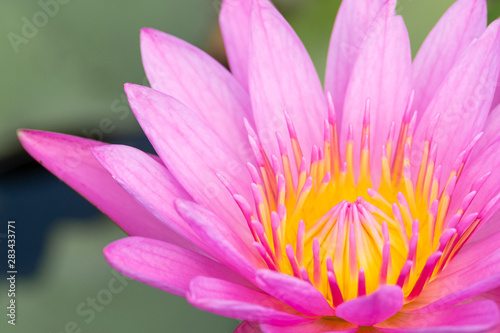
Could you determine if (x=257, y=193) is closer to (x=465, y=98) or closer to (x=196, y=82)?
(x=196, y=82)

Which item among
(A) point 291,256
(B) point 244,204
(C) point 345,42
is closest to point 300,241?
(A) point 291,256

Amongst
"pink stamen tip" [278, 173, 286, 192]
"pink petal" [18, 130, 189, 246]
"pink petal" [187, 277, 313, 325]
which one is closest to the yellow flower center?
"pink stamen tip" [278, 173, 286, 192]

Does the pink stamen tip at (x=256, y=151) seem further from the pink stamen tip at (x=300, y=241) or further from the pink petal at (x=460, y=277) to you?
the pink petal at (x=460, y=277)

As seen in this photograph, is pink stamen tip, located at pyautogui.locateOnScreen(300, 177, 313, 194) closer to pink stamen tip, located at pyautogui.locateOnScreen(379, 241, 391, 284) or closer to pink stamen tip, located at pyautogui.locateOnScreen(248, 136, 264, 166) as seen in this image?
pink stamen tip, located at pyautogui.locateOnScreen(248, 136, 264, 166)

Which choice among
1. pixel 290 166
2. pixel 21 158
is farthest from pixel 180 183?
pixel 21 158

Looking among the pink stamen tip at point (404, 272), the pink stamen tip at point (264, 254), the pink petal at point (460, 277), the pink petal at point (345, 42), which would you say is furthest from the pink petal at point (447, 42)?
the pink stamen tip at point (264, 254)

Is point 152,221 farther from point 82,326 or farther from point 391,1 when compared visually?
point 391,1
